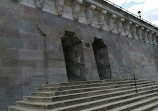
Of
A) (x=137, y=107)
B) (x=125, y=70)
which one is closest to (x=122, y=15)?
(x=125, y=70)

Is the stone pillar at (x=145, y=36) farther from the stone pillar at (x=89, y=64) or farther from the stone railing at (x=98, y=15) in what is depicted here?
the stone pillar at (x=89, y=64)

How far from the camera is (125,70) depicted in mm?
14391

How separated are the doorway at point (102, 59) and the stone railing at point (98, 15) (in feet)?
4.60

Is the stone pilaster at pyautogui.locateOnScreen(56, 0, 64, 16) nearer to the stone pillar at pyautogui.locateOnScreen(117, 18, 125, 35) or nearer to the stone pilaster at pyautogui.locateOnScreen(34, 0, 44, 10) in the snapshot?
the stone pilaster at pyautogui.locateOnScreen(34, 0, 44, 10)

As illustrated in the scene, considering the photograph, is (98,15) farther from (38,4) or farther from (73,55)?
(38,4)

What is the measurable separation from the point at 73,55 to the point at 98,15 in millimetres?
4105

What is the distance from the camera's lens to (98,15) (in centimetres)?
1389

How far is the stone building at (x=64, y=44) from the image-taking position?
7.73 meters

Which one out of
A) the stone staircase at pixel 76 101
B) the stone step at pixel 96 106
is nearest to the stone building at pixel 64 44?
the stone staircase at pixel 76 101

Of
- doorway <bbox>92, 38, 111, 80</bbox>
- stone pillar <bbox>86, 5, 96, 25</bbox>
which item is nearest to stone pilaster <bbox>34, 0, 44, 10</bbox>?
stone pillar <bbox>86, 5, 96, 25</bbox>

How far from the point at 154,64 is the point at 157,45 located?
11.7ft

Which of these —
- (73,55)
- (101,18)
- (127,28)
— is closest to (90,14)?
(101,18)

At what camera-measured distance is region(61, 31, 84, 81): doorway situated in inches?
447

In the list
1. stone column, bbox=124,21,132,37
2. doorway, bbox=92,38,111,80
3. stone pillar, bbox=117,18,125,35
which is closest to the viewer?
doorway, bbox=92,38,111,80
